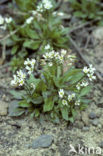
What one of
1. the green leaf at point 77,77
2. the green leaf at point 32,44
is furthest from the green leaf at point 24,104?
the green leaf at point 32,44

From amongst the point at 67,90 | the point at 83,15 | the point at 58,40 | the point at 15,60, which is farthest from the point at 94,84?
the point at 83,15

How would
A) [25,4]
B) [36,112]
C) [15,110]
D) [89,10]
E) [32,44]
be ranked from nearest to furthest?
[36,112] < [15,110] < [32,44] < [25,4] < [89,10]

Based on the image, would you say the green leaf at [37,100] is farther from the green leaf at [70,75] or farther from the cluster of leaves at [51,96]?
the green leaf at [70,75]

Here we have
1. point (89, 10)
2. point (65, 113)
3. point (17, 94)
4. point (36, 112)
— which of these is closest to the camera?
point (65, 113)

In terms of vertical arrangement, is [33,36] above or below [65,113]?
above

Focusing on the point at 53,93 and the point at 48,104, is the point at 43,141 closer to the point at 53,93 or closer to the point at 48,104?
the point at 48,104

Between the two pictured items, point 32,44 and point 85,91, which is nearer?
point 85,91

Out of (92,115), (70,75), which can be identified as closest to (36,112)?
(70,75)
